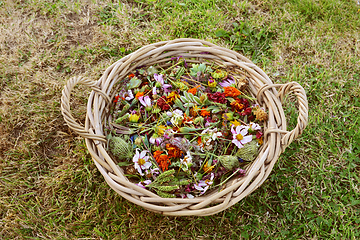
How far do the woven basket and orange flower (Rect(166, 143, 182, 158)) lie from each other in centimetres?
25

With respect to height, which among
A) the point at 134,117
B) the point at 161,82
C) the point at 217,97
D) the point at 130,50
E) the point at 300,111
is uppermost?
the point at 300,111

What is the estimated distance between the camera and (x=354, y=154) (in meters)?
1.88

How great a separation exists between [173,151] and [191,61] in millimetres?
662

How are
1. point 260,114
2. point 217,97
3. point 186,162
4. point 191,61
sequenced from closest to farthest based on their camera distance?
point 186,162 < point 260,114 < point 217,97 < point 191,61

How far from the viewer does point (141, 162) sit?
144 cm

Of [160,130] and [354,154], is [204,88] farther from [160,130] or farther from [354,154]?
[354,154]

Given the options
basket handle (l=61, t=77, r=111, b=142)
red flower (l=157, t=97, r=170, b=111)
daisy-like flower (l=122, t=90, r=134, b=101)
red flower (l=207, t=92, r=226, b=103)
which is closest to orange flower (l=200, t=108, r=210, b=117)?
red flower (l=207, t=92, r=226, b=103)

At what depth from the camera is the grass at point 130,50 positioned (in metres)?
1.68

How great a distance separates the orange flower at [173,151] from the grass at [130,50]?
0.47 meters

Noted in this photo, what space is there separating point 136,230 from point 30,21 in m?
2.04

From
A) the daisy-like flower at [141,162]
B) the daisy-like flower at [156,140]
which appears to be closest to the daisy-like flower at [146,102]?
the daisy-like flower at [156,140]

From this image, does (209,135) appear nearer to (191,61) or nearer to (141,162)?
(141,162)

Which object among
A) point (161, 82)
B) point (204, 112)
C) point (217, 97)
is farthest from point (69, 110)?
point (217, 97)

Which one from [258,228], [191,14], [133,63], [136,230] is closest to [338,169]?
[258,228]
